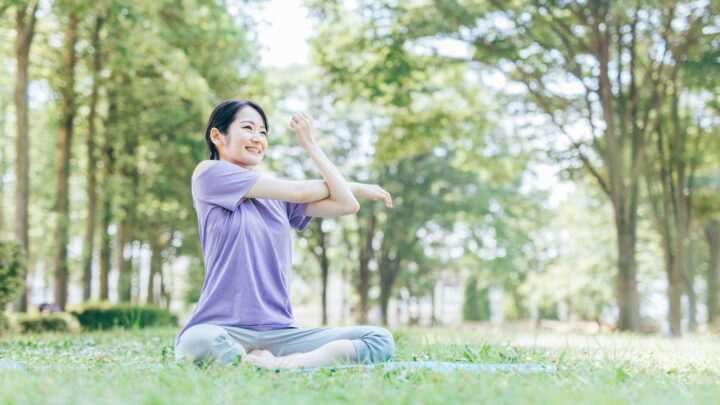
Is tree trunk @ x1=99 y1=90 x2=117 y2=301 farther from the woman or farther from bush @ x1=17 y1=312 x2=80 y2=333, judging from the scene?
the woman

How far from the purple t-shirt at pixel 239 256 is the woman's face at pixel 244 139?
132 mm

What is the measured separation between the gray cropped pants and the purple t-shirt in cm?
7

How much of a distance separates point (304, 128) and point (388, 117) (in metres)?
13.1

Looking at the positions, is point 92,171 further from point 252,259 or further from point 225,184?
point 252,259

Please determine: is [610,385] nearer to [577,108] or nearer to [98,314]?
[98,314]

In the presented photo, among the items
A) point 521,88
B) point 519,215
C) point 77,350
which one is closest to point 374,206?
point 519,215

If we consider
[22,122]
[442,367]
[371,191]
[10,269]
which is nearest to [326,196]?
[371,191]

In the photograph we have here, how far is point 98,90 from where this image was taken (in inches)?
628

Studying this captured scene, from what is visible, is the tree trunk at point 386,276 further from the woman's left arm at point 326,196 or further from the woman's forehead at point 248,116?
the woman's forehead at point 248,116

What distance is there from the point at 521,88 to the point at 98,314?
9747mm

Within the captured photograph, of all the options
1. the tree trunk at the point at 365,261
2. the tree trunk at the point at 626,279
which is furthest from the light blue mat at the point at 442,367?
the tree trunk at the point at 365,261

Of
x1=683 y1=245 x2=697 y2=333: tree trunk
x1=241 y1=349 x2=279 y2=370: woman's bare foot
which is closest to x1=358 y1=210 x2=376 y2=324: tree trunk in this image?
x1=683 y1=245 x2=697 y2=333: tree trunk

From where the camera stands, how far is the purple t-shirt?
4.08m

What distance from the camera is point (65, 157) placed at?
14.6m
